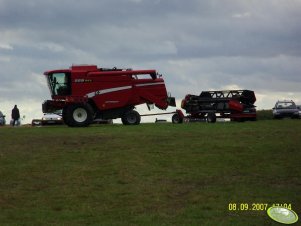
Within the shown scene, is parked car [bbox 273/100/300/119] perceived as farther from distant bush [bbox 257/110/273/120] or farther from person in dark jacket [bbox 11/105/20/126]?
person in dark jacket [bbox 11/105/20/126]

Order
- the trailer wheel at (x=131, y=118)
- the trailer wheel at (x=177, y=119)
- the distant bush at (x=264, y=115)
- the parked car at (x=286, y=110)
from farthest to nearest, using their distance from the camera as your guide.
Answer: the distant bush at (x=264, y=115) < the parked car at (x=286, y=110) < the trailer wheel at (x=177, y=119) < the trailer wheel at (x=131, y=118)

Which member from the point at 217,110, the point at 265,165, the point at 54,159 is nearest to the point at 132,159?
the point at 54,159

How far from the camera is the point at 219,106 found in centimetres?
4894

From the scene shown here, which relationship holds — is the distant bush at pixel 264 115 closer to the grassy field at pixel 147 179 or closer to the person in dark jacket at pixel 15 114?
the person in dark jacket at pixel 15 114

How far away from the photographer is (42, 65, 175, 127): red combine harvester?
40.1 m

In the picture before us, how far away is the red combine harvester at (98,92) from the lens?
40125 mm

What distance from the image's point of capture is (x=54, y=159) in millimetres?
22953

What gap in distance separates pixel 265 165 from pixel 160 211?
20.0ft

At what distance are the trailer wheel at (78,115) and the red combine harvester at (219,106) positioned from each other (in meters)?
9.79

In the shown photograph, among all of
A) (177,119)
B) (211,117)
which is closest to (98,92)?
(177,119)

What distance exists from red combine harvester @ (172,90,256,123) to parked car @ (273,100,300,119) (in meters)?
8.19

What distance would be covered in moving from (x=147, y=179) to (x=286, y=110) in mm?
38582

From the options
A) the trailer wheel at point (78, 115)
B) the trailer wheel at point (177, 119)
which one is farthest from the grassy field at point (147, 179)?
the trailer wheel at point (177, 119)

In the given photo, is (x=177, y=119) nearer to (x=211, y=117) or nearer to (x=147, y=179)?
(x=211, y=117)
